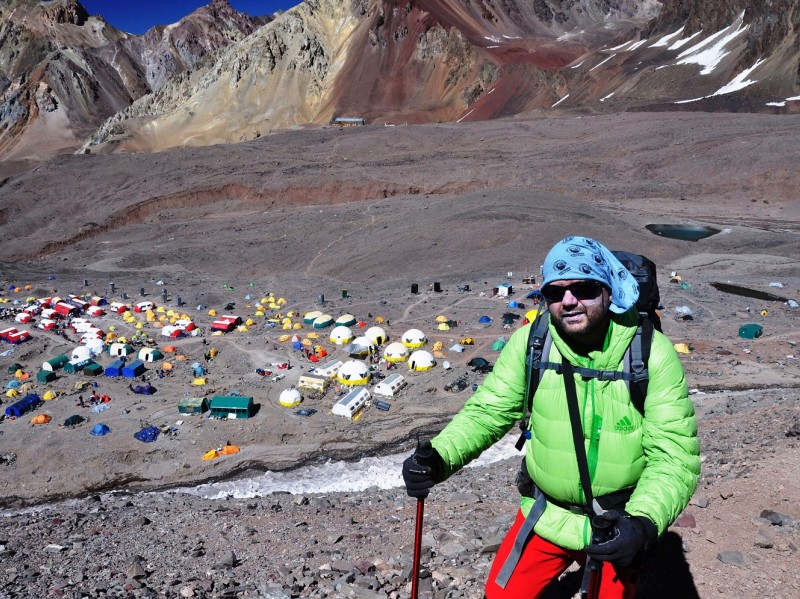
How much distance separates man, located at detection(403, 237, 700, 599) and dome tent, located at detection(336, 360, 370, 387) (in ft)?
44.4

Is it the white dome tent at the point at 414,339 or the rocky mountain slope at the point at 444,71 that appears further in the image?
the rocky mountain slope at the point at 444,71

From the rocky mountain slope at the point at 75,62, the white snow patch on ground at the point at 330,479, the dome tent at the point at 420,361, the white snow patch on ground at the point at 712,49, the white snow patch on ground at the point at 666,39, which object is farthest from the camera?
the rocky mountain slope at the point at 75,62

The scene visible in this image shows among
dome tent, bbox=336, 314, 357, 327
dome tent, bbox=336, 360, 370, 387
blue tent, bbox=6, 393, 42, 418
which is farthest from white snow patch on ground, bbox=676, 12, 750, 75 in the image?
blue tent, bbox=6, 393, 42, 418

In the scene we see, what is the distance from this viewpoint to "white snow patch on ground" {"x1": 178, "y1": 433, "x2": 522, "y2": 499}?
12828 millimetres

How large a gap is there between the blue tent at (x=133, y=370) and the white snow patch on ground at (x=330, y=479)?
19.6ft

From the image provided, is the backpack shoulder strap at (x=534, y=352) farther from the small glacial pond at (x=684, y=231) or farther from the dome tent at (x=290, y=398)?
the small glacial pond at (x=684, y=231)

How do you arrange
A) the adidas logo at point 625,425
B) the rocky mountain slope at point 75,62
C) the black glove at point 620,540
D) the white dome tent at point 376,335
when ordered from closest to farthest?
the black glove at point 620,540, the adidas logo at point 625,425, the white dome tent at point 376,335, the rocky mountain slope at point 75,62

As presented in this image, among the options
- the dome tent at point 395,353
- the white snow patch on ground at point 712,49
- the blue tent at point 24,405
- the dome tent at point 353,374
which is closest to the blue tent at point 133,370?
the blue tent at point 24,405

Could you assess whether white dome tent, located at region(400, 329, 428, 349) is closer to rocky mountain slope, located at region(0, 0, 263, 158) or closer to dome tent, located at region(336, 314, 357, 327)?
dome tent, located at region(336, 314, 357, 327)

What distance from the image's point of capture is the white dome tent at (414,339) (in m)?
19.0

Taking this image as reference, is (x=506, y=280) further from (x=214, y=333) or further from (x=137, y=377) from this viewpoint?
(x=137, y=377)

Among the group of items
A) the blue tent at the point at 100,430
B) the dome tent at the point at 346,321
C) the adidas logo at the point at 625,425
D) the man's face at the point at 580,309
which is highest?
the man's face at the point at 580,309

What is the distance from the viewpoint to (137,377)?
1809 cm

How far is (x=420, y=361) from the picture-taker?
699 inches
